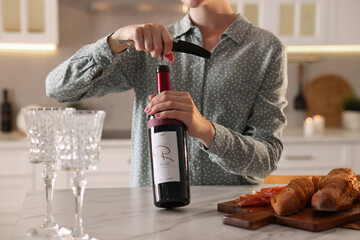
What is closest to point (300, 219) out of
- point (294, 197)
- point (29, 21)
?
point (294, 197)

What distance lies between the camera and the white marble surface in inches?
32.8

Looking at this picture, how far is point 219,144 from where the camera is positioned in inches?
43.5

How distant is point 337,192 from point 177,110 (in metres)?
0.36

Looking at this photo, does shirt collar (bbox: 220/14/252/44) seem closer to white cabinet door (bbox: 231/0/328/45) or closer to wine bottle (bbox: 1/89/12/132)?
white cabinet door (bbox: 231/0/328/45)

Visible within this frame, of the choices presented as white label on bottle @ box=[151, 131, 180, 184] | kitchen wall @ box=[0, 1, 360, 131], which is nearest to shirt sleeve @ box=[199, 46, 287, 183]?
white label on bottle @ box=[151, 131, 180, 184]

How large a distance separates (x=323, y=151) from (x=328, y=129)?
53 cm

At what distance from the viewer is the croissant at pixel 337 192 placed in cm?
90

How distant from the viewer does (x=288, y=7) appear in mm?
3180

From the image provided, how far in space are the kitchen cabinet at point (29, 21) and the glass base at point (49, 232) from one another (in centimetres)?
228

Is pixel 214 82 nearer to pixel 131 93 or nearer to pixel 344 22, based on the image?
pixel 131 93

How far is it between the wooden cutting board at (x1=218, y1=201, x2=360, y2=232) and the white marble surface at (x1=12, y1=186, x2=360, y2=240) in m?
0.01

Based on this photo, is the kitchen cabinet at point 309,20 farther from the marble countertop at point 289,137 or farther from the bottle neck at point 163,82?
the bottle neck at point 163,82

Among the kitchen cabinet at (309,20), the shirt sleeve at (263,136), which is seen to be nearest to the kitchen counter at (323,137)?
the kitchen cabinet at (309,20)

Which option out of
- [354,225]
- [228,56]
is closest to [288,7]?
[228,56]
